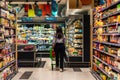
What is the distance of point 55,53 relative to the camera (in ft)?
32.7

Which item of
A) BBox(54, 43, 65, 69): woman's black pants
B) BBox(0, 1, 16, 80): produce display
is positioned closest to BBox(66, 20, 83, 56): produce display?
BBox(54, 43, 65, 69): woman's black pants

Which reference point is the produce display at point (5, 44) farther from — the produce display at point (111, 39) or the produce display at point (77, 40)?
the produce display at point (77, 40)

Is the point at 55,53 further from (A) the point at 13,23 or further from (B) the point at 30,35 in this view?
(B) the point at 30,35

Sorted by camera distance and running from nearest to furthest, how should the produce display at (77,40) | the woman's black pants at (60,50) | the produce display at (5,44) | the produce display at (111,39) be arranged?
the produce display at (111,39) < the produce display at (5,44) < the woman's black pants at (60,50) < the produce display at (77,40)

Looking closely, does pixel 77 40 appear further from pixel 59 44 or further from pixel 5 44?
pixel 5 44

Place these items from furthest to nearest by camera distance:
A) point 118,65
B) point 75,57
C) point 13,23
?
point 75,57
point 13,23
point 118,65

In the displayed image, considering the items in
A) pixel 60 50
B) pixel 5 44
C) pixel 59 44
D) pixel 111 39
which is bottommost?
pixel 60 50

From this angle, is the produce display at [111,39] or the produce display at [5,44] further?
the produce display at [5,44]

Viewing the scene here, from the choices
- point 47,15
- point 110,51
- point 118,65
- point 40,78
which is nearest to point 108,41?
point 110,51

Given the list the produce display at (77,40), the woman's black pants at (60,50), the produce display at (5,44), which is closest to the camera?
the produce display at (5,44)

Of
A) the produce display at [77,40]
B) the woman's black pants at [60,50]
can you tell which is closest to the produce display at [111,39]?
the woman's black pants at [60,50]

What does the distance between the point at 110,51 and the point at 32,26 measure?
36.4ft

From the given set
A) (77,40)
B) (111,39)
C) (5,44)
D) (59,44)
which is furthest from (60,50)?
(111,39)

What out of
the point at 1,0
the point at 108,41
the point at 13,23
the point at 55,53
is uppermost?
the point at 1,0
